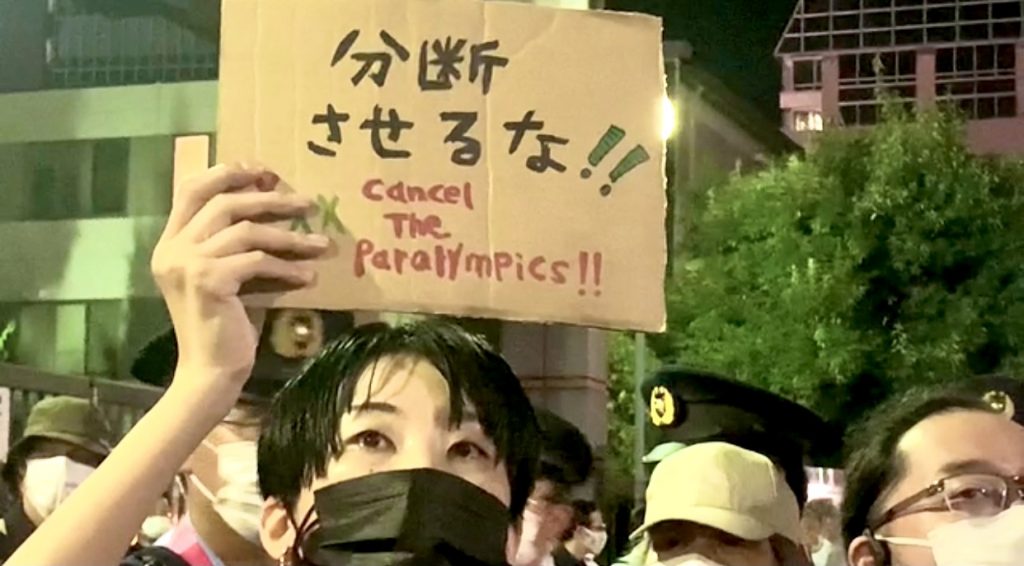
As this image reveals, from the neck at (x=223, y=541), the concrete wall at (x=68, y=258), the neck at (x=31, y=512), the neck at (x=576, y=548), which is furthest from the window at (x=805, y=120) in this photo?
the neck at (x=223, y=541)

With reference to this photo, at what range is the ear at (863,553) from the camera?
6.47 feet

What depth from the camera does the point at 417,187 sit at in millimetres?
1564

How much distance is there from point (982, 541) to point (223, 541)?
918 mm

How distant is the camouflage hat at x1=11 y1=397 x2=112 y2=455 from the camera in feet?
10.7

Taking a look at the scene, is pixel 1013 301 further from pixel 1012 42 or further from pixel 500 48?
pixel 500 48

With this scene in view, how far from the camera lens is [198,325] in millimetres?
1396

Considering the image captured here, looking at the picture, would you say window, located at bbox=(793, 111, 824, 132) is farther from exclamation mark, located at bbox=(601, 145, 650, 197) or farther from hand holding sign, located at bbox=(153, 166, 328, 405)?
hand holding sign, located at bbox=(153, 166, 328, 405)

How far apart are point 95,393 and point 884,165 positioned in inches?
305

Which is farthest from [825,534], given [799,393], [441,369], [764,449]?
[799,393]

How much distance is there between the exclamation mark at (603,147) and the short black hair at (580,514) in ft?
5.15

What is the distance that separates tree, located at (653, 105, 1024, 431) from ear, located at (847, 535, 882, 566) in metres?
8.13

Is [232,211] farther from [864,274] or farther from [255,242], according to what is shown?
[864,274]

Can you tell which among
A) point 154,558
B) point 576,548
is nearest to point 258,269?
point 154,558

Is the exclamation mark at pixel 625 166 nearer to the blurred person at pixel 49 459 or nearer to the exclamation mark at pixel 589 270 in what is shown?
the exclamation mark at pixel 589 270
